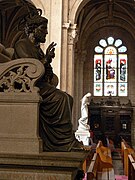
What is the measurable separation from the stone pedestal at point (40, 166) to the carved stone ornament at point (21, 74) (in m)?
0.51

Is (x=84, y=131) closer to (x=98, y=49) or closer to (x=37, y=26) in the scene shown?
(x=98, y=49)

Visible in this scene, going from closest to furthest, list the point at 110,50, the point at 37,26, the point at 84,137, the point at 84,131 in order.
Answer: the point at 37,26 < the point at 84,137 < the point at 84,131 < the point at 110,50

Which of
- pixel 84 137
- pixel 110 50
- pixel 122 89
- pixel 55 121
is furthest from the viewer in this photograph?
pixel 110 50

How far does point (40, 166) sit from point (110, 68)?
72.8 feet

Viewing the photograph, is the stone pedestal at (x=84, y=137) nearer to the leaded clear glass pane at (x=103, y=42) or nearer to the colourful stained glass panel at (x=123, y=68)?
the colourful stained glass panel at (x=123, y=68)

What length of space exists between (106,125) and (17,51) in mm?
20171

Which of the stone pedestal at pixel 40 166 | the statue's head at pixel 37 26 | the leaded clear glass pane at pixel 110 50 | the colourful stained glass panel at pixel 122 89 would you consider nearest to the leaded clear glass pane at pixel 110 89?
the colourful stained glass panel at pixel 122 89

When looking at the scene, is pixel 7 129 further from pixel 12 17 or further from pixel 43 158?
pixel 12 17

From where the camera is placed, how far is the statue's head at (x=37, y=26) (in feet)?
10.4

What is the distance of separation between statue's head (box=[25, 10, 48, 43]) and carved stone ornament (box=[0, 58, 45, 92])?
584 mm

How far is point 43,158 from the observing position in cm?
243

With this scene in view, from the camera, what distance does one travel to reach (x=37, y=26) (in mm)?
3189

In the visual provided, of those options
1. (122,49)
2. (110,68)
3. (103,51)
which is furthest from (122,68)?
(103,51)

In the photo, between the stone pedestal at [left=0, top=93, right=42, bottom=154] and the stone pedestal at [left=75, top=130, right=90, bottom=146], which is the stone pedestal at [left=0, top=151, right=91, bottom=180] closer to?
the stone pedestal at [left=0, top=93, right=42, bottom=154]
